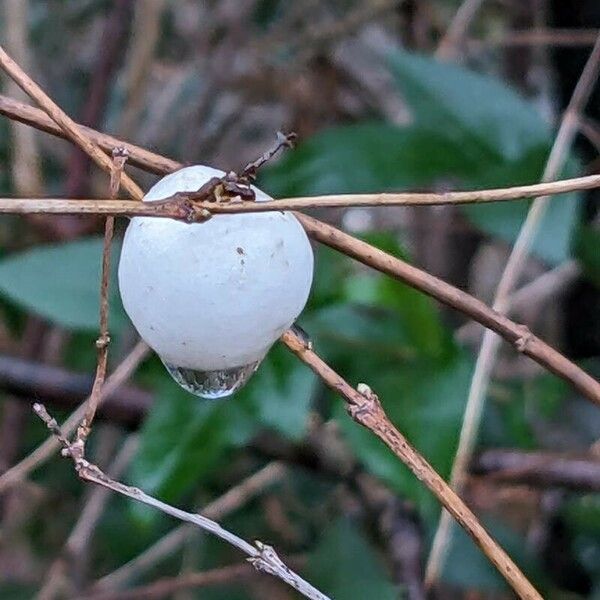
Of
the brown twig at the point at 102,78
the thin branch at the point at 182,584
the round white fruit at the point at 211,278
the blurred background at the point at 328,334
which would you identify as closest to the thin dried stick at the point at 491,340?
the blurred background at the point at 328,334

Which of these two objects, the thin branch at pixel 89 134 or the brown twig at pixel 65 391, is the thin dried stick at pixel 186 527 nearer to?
the brown twig at pixel 65 391

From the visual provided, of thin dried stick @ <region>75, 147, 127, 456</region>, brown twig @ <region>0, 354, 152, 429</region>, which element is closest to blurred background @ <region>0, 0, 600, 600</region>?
brown twig @ <region>0, 354, 152, 429</region>

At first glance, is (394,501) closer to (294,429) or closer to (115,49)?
(294,429)

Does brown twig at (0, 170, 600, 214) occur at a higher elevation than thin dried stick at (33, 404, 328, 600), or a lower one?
higher

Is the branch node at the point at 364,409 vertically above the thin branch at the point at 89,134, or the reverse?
the thin branch at the point at 89,134

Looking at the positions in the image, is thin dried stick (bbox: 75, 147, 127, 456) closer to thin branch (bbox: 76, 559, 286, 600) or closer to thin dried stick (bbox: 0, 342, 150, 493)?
thin dried stick (bbox: 0, 342, 150, 493)

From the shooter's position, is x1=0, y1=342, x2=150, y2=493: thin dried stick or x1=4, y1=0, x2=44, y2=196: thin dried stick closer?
x1=0, y1=342, x2=150, y2=493: thin dried stick

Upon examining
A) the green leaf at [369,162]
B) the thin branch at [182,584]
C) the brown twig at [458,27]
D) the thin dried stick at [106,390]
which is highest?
the brown twig at [458,27]

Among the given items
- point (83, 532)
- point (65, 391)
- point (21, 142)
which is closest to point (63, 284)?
point (65, 391)
